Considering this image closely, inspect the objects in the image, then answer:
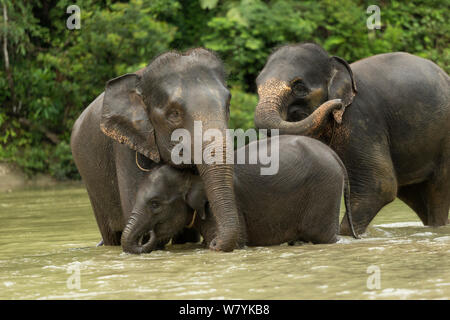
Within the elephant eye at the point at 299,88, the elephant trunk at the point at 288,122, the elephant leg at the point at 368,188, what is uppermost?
the elephant eye at the point at 299,88

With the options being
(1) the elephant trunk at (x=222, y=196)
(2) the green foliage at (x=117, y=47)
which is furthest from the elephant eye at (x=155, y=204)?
(2) the green foliage at (x=117, y=47)

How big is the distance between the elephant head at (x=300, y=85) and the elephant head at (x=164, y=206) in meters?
1.23

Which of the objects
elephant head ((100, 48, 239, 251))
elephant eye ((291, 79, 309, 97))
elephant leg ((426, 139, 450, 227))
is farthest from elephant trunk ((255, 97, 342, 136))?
elephant leg ((426, 139, 450, 227))

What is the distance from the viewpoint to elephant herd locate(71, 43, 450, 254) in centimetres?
644

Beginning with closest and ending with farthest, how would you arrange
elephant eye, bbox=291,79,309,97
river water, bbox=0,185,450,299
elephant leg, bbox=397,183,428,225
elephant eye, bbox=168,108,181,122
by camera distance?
river water, bbox=0,185,450,299 < elephant eye, bbox=168,108,181,122 < elephant eye, bbox=291,79,309,97 < elephant leg, bbox=397,183,428,225

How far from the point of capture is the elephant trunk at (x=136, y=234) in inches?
254

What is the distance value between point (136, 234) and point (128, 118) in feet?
3.01

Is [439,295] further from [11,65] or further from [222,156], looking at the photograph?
[11,65]

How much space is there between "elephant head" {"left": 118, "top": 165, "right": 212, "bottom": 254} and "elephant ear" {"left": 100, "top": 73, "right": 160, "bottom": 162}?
251 millimetres

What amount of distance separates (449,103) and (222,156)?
3.23 m

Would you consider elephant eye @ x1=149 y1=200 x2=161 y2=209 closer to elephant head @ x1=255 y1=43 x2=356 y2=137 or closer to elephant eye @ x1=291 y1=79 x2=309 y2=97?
elephant head @ x1=255 y1=43 x2=356 y2=137

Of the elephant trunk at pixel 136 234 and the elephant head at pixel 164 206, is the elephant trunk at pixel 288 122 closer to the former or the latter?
the elephant head at pixel 164 206

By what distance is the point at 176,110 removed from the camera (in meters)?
6.43

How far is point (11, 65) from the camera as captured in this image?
2177cm
